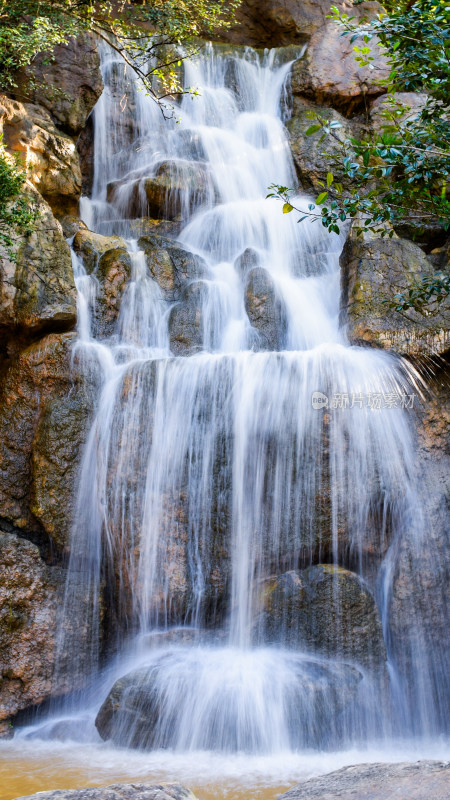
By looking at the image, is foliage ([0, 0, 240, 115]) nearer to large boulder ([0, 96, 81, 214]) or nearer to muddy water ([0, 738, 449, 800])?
large boulder ([0, 96, 81, 214])

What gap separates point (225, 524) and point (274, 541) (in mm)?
552

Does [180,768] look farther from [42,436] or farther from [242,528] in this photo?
[42,436]

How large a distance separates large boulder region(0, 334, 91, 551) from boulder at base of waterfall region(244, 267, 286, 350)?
2.85 meters

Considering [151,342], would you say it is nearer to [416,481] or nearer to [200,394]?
[200,394]

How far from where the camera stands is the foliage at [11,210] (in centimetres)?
688

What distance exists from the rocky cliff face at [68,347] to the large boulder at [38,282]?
17 mm

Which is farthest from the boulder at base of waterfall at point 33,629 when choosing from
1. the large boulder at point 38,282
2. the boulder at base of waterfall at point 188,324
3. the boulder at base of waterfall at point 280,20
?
the boulder at base of waterfall at point 280,20

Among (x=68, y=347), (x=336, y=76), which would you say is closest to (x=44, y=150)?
(x=68, y=347)

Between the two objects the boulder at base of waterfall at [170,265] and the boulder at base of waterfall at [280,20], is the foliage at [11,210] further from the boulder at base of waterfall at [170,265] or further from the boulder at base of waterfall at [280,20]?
the boulder at base of waterfall at [280,20]

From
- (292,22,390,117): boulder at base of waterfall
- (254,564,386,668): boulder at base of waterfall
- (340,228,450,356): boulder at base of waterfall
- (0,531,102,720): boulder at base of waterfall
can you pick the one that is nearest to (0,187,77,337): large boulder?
(0,531,102,720): boulder at base of waterfall

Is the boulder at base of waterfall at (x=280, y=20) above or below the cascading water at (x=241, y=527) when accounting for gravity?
above

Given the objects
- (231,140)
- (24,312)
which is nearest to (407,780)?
(24,312)

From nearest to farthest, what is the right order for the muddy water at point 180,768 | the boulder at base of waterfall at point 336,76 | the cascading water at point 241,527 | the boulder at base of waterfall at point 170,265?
the muddy water at point 180,768 < the cascading water at point 241,527 < the boulder at base of waterfall at point 170,265 < the boulder at base of waterfall at point 336,76

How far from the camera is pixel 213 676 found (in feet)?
18.2
